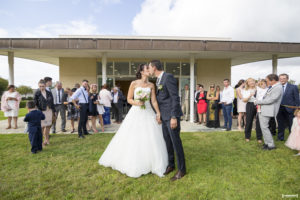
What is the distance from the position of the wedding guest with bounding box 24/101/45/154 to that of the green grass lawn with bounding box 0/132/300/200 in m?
0.27

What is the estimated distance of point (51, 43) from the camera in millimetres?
8727

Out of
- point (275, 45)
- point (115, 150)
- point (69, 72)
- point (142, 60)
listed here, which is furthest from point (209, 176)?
point (69, 72)

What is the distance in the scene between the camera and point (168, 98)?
321 cm

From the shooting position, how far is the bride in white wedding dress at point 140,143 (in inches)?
133

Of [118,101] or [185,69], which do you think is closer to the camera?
[118,101]

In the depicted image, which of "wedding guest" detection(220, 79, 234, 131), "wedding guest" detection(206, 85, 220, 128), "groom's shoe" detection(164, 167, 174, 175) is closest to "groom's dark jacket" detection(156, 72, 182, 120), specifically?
"groom's shoe" detection(164, 167, 174, 175)

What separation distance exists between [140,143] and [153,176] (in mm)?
667

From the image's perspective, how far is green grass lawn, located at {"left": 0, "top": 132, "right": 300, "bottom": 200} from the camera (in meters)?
2.80

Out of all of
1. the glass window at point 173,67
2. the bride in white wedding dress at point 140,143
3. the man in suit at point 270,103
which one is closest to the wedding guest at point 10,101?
the bride in white wedding dress at point 140,143

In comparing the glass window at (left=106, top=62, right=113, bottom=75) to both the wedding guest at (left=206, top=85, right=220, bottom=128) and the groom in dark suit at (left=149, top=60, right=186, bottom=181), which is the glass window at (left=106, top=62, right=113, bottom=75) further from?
the groom in dark suit at (left=149, top=60, right=186, bottom=181)

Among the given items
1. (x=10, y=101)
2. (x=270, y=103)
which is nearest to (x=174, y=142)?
(x=270, y=103)

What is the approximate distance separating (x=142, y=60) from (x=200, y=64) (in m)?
4.60

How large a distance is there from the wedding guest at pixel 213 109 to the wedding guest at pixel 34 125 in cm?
669

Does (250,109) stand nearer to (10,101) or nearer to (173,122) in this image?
(173,122)
